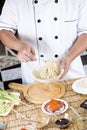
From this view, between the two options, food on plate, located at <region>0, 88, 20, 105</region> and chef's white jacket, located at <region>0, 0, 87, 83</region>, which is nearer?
food on plate, located at <region>0, 88, 20, 105</region>

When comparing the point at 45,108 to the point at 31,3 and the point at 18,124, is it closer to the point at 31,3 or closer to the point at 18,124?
the point at 18,124

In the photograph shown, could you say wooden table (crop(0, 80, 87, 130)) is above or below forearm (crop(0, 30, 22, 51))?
below

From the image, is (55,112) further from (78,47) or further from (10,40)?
(10,40)

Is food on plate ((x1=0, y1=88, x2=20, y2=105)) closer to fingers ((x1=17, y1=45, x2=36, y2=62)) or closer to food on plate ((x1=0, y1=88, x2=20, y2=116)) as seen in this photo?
food on plate ((x1=0, y1=88, x2=20, y2=116))

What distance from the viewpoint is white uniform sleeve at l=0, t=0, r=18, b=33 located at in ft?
7.40

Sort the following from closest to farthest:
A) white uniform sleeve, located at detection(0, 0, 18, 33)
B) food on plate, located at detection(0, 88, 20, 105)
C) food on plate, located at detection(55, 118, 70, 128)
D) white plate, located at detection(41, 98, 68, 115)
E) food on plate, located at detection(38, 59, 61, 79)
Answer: food on plate, located at detection(55, 118, 70, 128) < white plate, located at detection(41, 98, 68, 115) < food on plate, located at detection(0, 88, 20, 105) < food on plate, located at detection(38, 59, 61, 79) < white uniform sleeve, located at detection(0, 0, 18, 33)

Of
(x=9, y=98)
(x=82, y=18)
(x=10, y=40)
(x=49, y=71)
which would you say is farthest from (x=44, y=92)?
(x=82, y=18)

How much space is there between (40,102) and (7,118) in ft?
0.82

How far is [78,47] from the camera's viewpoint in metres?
2.17

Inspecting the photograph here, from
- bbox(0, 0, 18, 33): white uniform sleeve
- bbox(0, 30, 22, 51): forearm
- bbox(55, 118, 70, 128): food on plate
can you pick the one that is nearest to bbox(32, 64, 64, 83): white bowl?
bbox(0, 30, 22, 51): forearm

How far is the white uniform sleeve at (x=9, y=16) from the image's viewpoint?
2256 mm

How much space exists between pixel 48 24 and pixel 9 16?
330 mm

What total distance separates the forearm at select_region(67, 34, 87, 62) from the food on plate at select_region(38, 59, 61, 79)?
16 cm

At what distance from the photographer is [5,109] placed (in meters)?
1.79
